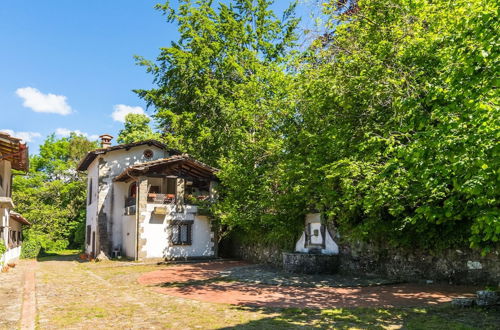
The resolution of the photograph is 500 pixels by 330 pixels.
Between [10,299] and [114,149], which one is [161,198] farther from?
[10,299]

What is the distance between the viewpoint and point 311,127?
15.5 m

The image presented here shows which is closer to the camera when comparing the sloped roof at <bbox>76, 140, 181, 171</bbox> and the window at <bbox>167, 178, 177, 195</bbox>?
the sloped roof at <bbox>76, 140, 181, 171</bbox>

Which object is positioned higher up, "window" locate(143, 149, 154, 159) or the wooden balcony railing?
"window" locate(143, 149, 154, 159)

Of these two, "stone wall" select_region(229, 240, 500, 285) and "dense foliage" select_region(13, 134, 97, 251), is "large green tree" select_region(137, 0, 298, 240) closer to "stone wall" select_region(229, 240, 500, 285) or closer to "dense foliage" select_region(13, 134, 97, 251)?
"stone wall" select_region(229, 240, 500, 285)

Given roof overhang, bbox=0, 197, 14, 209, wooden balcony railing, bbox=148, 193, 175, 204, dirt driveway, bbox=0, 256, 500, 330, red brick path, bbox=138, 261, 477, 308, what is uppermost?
wooden balcony railing, bbox=148, 193, 175, 204

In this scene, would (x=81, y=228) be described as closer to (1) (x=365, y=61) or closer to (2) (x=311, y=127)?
(2) (x=311, y=127)

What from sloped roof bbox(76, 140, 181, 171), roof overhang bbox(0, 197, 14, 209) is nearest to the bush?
sloped roof bbox(76, 140, 181, 171)

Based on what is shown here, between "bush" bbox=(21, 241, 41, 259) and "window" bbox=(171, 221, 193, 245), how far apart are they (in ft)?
43.4

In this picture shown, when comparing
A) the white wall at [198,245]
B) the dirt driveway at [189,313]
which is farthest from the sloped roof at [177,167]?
the dirt driveway at [189,313]

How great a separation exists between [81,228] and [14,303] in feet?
85.5

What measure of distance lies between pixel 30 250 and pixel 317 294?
25.2 meters

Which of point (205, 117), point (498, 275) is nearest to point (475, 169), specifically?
point (498, 275)

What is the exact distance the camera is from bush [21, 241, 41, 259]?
2823cm

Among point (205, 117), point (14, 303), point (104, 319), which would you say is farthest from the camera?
→ point (205, 117)
